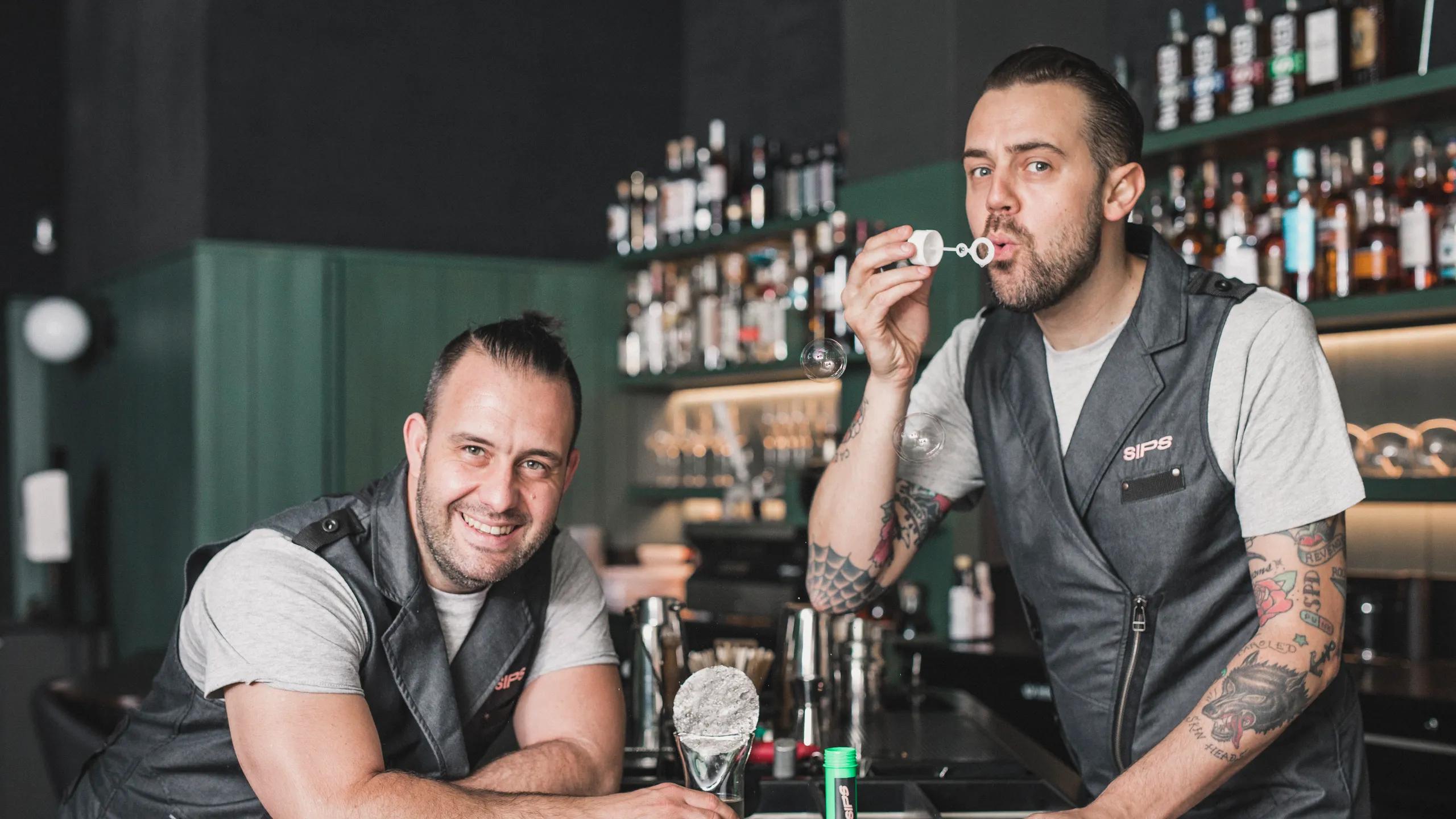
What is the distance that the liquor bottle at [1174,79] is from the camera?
3504 mm

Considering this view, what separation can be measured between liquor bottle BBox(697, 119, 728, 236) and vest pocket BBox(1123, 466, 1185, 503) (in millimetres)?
3234

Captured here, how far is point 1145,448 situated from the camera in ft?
5.72

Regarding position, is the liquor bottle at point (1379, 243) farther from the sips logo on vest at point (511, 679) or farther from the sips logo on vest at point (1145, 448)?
the sips logo on vest at point (511, 679)

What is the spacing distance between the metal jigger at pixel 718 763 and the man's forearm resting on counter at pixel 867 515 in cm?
47

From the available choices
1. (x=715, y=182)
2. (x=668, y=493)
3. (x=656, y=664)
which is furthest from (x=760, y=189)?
(x=656, y=664)

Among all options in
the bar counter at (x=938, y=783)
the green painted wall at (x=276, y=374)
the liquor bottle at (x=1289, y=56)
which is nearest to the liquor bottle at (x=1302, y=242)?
the liquor bottle at (x=1289, y=56)

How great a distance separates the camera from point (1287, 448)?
1605 mm

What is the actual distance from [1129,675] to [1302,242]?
1865 millimetres

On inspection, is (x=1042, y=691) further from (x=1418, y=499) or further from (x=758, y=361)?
(x=758, y=361)

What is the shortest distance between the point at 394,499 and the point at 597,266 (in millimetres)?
3693

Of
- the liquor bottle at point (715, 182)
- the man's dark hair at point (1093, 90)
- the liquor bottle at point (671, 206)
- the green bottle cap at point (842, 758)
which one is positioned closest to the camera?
the green bottle cap at point (842, 758)

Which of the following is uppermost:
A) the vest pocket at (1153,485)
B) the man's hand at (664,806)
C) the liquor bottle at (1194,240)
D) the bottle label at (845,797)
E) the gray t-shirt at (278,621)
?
the liquor bottle at (1194,240)

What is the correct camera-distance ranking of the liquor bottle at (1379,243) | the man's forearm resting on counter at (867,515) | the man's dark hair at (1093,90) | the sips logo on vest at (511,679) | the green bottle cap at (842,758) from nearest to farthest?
the green bottle cap at (842,758) → the man's dark hair at (1093,90) → the man's forearm resting on counter at (867,515) → the sips logo on vest at (511,679) → the liquor bottle at (1379,243)

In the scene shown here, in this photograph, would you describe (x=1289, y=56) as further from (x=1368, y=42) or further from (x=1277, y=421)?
(x=1277, y=421)
